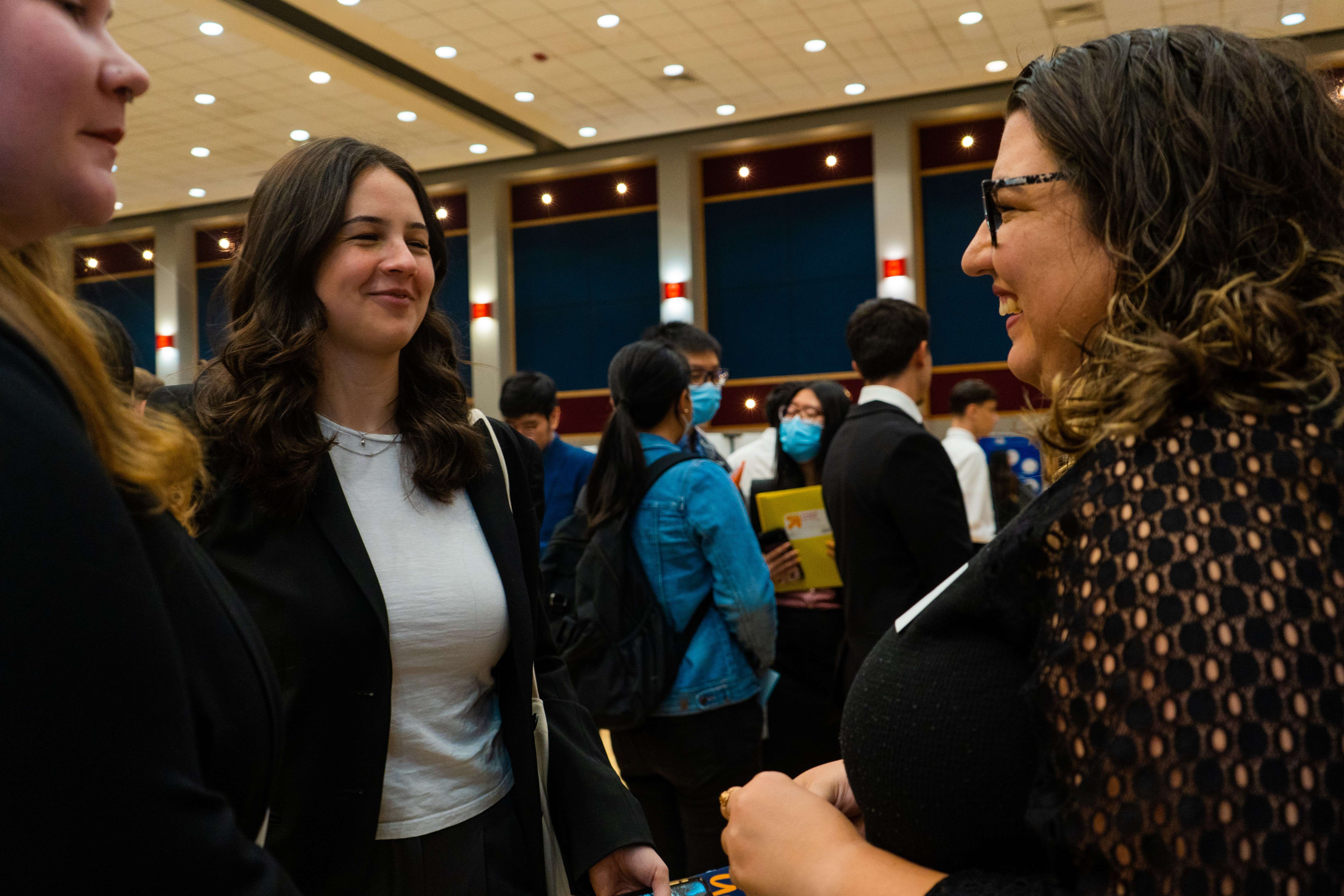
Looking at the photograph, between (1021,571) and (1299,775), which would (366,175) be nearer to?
(1021,571)

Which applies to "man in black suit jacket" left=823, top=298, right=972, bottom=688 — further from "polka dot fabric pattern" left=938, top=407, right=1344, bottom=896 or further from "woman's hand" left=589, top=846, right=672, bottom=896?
"polka dot fabric pattern" left=938, top=407, right=1344, bottom=896

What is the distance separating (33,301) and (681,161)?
1248 cm

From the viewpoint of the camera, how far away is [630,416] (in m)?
2.86

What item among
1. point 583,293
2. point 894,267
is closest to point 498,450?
point 894,267

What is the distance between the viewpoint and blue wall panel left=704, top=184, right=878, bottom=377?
12133 mm

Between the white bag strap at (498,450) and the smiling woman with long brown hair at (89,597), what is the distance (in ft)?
2.94

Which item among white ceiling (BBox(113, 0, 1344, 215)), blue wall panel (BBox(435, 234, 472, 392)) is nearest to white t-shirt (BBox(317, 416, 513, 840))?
white ceiling (BBox(113, 0, 1344, 215))

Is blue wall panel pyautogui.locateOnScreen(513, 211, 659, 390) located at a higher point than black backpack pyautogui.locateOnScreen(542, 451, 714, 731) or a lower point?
higher

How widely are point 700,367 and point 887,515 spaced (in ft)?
4.35

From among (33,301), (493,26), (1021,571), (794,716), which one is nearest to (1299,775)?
Answer: (1021,571)

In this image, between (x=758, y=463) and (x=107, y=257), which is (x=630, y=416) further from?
(x=758, y=463)

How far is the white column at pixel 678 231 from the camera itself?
12516 millimetres

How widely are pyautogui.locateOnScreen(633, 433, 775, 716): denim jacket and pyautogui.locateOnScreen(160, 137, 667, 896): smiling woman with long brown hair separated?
924 mm

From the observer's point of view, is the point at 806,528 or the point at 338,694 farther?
the point at 806,528
